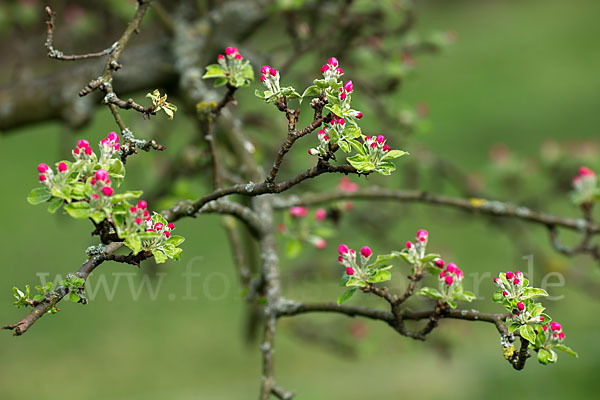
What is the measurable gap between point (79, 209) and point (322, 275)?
240 cm

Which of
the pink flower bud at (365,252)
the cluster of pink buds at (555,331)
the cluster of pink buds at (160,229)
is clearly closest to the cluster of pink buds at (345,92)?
the pink flower bud at (365,252)

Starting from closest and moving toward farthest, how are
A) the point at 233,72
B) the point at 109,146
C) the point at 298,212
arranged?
the point at 109,146 < the point at 233,72 < the point at 298,212

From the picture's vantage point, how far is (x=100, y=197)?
4.09ft

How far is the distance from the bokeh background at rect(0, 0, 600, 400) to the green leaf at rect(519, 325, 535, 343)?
3.64 feet

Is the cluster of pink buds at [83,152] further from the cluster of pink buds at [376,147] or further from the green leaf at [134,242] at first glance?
the cluster of pink buds at [376,147]

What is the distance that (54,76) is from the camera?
120 inches

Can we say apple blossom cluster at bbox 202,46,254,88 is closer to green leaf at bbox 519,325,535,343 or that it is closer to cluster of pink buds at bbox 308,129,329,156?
cluster of pink buds at bbox 308,129,329,156

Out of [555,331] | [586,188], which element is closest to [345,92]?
[555,331]

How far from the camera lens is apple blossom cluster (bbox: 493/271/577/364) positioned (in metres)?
1.43

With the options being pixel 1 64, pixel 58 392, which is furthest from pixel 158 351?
pixel 1 64

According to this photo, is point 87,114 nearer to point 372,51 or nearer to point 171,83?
point 171,83

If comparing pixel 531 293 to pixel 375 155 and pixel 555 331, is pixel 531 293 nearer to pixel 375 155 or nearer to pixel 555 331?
pixel 555 331

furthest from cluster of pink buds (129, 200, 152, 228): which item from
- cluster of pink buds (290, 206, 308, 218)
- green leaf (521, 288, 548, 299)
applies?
Result: cluster of pink buds (290, 206, 308, 218)

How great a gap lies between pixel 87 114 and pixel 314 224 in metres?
1.28
